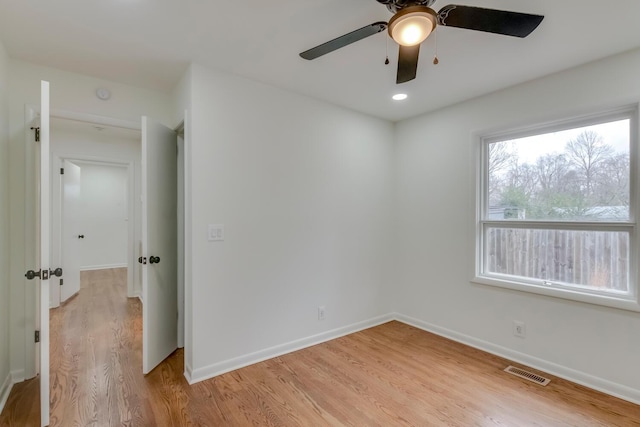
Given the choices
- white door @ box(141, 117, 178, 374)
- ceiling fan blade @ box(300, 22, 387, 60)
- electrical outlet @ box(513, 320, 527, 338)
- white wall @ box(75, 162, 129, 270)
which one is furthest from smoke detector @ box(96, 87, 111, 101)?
white wall @ box(75, 162, 129, 270)

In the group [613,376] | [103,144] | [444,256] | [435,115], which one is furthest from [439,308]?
[103,144]

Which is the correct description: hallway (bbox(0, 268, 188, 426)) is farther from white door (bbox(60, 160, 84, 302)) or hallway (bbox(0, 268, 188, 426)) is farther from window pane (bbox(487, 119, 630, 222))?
window pane (bbox(487, 119, 630, 222))

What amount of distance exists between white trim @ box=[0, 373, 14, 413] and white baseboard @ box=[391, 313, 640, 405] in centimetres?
358

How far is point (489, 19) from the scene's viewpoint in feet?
4.77

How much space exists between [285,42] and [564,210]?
2.60 m

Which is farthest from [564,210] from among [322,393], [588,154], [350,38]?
[322,393]

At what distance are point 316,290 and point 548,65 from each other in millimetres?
2749

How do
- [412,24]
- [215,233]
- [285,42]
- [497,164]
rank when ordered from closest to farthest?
[412,24]
[285,42]
[215,233]
[497,164]

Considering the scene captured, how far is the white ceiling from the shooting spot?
5.80 feet

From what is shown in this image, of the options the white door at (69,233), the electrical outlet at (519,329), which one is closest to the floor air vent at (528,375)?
the electrical outlet at (519,329)

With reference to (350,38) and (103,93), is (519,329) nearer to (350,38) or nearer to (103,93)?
(350,38)

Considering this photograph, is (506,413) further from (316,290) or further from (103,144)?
(103,144)

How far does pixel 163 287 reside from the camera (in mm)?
2740

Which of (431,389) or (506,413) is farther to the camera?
(431,389)
